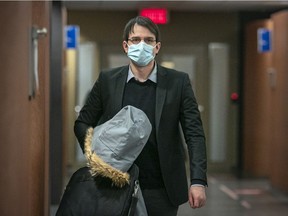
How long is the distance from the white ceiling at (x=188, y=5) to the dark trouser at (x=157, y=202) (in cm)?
593

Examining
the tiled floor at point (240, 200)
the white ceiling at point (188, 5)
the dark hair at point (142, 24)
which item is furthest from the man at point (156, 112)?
the white ceiling at point (188, 5)

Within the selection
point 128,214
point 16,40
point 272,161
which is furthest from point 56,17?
point 128,214

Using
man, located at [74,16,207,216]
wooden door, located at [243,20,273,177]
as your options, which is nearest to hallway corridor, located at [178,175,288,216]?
wooden door, located at [243,20,273,177]

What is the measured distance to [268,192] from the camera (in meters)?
7.96

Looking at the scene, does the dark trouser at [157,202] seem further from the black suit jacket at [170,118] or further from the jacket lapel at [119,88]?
the jacket lapel at [119,88]

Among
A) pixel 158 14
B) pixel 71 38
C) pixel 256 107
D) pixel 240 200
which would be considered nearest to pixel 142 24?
pixel 240 200

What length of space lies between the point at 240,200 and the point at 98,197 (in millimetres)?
5155

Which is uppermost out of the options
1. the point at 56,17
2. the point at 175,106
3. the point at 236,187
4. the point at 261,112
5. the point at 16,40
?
the point at 56,17

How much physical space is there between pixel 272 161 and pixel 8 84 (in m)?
5.90

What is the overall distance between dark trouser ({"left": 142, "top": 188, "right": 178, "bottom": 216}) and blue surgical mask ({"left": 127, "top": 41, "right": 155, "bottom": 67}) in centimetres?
56

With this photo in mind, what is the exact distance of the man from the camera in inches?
99.5

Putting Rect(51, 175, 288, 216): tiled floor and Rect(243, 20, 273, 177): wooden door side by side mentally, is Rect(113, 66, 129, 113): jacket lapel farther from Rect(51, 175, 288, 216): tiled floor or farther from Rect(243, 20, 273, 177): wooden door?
Rect(243, 20, 273, 177): wooden door

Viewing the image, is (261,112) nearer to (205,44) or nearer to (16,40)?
(205,44)

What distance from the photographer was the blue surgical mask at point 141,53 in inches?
99.3
